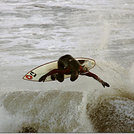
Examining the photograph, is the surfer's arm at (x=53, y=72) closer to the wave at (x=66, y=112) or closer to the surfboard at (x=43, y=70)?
the surfboard at (x=43, y=70)

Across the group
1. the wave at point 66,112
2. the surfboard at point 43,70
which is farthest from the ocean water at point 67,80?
the surfboard at point 43,70

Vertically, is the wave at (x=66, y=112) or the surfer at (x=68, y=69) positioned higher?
the surfer at (x=68, y=69)

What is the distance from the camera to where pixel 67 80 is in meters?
5.54

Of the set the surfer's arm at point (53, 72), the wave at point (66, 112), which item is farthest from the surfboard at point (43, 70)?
the wave at point (66, 112)

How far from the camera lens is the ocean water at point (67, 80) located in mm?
4184

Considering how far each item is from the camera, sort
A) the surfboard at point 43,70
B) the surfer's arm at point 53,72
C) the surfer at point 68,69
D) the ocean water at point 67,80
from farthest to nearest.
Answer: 1. the ocean water at point 67,80
2. the surfboard at point 43,70
3. the surfer's arm at point 53,72
4. the surfer at point 68,69

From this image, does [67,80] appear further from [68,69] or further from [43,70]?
[68,69]

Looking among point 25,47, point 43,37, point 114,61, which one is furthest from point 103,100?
point 43,37

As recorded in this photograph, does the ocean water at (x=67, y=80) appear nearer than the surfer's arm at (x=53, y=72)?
No

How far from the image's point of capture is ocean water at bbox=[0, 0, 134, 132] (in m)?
4.18

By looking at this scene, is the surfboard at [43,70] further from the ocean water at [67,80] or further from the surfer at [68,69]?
the ocean water at [67,80]

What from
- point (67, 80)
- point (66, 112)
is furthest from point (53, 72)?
point (67, 80)

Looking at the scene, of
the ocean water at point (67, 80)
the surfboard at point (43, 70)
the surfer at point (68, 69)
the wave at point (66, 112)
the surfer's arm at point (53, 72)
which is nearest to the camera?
the surfer at point (68, 69)

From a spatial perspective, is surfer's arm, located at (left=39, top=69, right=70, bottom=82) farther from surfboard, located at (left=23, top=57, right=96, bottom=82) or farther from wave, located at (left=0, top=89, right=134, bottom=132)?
Answer: wave, located at (left=0, top=89, right=134, bottom=132)
